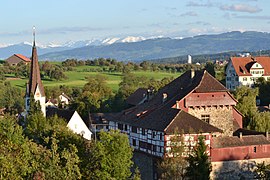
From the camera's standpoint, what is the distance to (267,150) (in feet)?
154

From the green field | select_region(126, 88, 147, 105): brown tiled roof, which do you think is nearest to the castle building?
select_region(126, 88, 147, 105): brown tiled roof

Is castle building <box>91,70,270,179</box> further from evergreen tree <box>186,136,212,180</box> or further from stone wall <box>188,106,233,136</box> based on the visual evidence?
evergreen tree <box>186,136,212,180</box>

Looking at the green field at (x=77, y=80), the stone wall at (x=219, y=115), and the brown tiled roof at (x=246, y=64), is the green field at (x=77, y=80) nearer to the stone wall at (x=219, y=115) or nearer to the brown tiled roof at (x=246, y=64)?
the brown tiled roof at (x=246, y=64)

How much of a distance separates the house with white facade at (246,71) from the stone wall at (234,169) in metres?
50.5

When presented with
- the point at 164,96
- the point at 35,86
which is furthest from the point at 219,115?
the point at 35,86

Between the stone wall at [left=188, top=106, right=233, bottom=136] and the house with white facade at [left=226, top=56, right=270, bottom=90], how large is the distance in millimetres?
44365

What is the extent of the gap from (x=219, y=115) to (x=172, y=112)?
698 centimetres

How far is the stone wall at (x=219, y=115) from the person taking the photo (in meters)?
50.9

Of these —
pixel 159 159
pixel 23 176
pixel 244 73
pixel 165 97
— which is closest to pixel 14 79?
pixel 244 73

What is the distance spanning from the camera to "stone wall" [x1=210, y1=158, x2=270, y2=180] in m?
45.3

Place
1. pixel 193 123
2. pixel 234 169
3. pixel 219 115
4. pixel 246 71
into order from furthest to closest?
pixel 246 71
pixel 219 115
pixel 234 169
pixel 193 123

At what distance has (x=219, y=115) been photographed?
51.9 metres

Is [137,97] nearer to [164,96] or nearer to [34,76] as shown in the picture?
[34,76]

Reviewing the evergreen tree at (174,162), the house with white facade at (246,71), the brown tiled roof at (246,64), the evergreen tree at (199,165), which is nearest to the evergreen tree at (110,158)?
the evergreen tree at (199,165)
